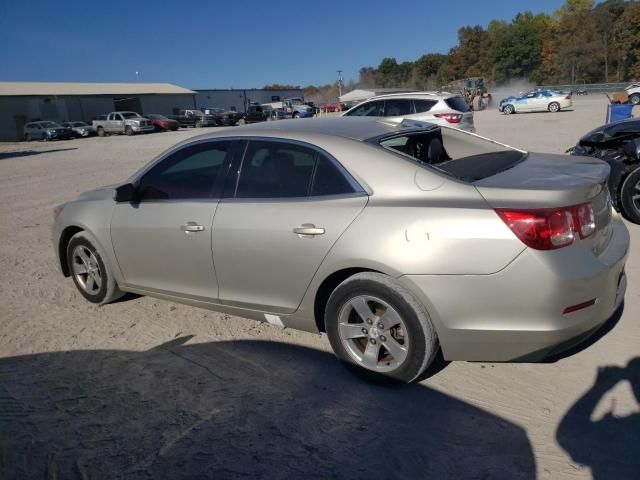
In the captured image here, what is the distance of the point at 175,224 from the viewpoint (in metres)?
3.77

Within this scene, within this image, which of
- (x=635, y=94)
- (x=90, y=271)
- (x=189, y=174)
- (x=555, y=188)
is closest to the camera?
(x=555, y=188)

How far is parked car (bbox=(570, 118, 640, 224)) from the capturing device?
5910 mm

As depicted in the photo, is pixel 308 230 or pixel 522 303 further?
pixel 308 230

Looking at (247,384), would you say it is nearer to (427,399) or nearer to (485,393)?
(427,399)

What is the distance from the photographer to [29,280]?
550cm

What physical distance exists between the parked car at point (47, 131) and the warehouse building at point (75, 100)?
679 cm

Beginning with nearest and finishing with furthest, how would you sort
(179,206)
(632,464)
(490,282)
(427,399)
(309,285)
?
1. (632,464)
2. (490,282)
3. (427,399)
4. (309,285)
5. (179,206)

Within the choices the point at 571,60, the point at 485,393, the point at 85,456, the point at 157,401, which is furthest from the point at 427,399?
the point at 571,60

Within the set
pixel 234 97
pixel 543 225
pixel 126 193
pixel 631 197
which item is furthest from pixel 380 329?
pixel 234 97

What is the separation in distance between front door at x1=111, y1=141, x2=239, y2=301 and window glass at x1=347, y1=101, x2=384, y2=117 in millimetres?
10097

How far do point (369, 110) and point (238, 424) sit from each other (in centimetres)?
1195

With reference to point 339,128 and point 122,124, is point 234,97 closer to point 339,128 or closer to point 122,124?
point 122,124

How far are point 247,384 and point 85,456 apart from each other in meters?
1.00

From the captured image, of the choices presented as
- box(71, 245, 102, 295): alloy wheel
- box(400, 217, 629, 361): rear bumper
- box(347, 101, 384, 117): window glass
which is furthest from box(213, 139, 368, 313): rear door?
box(347, 101, 384, 117): window glass
